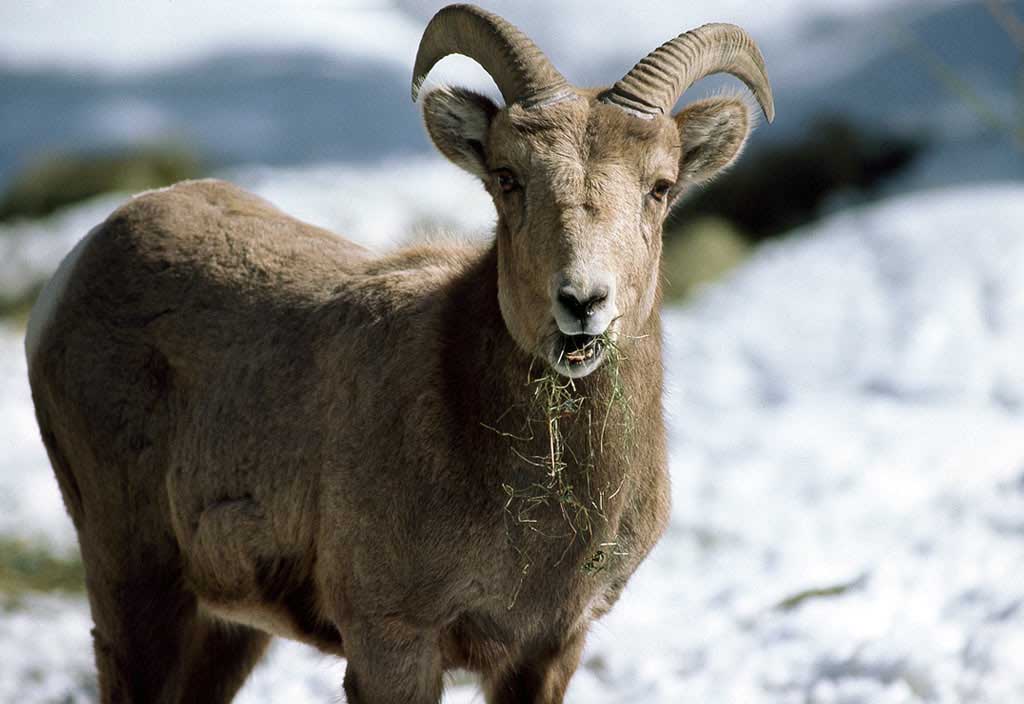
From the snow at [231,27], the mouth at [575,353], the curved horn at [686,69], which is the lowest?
the snow at [231,27]

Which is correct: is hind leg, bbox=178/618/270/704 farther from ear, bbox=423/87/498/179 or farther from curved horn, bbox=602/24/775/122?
curved horn, bbox=602/24/775/122

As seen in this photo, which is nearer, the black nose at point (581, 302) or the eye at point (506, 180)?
the black nose at point (581, 302)

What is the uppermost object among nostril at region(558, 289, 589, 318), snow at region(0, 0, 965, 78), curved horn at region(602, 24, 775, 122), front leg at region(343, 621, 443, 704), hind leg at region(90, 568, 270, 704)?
curved horn at region(602, 24, 775, 122)

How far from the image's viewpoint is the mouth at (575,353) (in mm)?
4105

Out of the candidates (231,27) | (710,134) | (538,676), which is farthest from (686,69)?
(231,27)

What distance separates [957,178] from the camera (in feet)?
49.4

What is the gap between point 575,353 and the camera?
4090mm

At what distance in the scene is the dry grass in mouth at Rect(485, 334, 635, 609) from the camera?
14.6 feet

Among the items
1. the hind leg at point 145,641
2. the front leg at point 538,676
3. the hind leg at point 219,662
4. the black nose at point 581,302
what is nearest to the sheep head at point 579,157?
the black nose at point 581,302

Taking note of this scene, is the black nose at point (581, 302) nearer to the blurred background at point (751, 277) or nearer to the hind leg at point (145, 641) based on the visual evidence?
the blurred background at point (751, 277)

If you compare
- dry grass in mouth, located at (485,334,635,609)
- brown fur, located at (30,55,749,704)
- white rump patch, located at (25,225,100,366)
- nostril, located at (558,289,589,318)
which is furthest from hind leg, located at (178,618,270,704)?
nostril, located at (558,289,589,318)

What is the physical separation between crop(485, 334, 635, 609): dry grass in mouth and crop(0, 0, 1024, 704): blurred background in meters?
0.98

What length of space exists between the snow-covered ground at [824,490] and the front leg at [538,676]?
0.28 meters

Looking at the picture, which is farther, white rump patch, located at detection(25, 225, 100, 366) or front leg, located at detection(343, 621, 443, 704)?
white rump patch, located at detection(25, 225, 100, 366)
